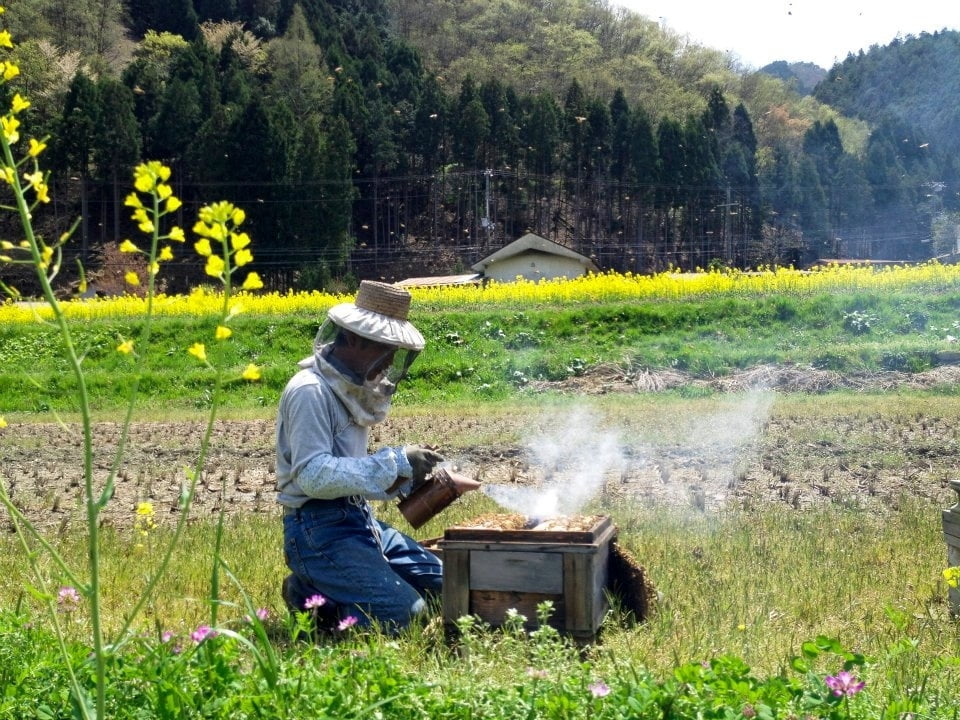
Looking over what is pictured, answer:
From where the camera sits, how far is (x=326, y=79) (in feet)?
187

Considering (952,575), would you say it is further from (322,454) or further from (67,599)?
(67,599)

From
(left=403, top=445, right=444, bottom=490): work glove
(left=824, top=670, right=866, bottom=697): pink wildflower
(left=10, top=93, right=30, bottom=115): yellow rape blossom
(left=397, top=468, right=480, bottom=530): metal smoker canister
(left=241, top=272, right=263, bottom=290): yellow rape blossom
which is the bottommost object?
(left=824, top=670, right=866, bottom=697): pink wildflower

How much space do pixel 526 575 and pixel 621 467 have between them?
520cm

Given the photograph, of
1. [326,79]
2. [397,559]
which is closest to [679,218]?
[326,79]

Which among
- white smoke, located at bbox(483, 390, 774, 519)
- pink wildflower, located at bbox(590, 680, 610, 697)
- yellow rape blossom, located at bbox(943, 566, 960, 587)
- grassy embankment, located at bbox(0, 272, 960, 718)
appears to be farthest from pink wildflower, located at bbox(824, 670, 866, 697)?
white smoke, located at bbox(483, 390, 774, 519)

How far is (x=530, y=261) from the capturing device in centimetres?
3672

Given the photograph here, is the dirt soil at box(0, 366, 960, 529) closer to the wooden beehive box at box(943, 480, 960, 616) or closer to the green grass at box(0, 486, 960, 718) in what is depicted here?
the green grass at box(0, 486, 960, 718)

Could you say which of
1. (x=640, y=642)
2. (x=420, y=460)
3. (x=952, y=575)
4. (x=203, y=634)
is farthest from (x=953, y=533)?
(x=203, y=634)

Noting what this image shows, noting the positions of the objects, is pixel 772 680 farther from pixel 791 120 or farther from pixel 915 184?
pixel 791 120

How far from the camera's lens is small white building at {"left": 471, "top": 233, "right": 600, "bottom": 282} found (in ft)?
119

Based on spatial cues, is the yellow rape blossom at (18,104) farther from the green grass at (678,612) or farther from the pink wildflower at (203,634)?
the pink wildflower at (203,634)

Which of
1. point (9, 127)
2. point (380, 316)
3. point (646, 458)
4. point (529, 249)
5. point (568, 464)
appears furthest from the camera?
point (529, 249)

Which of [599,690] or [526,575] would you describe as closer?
[599,690]

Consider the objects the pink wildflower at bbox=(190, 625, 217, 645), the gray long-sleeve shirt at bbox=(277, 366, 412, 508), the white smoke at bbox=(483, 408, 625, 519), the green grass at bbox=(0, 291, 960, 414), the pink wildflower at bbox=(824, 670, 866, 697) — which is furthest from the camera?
the green grass at bbox=(0, 291, 960, 414)
